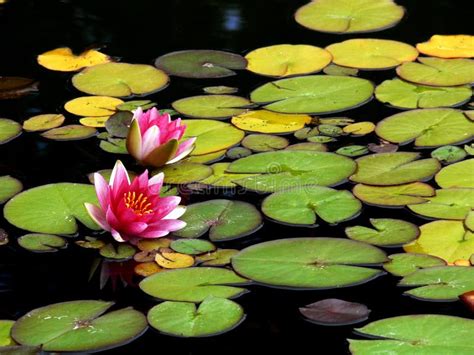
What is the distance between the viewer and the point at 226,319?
2.36 metres

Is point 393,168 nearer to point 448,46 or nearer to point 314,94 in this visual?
point 314,94

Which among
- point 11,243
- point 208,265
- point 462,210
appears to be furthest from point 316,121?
point 11,243

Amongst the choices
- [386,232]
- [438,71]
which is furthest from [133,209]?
[438,71]

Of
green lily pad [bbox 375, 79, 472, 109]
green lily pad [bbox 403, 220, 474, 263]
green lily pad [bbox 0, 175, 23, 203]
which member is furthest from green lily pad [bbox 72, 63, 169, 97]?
green lily pad [bbox 403, 220, 474, 263]

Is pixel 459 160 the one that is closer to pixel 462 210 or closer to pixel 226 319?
pixel 462 210

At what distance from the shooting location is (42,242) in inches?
108

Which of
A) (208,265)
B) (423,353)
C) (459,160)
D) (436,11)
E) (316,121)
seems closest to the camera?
(423,353)

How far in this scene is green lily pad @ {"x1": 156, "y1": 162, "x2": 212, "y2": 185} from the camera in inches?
122

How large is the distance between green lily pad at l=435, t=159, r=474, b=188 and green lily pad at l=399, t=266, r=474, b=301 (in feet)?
1.70

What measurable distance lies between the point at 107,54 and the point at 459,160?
1.70m

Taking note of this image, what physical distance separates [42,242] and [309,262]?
0.79 metres

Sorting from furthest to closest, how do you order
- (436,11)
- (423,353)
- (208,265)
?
1. (436,11)
2. (208,265)
3. (423,353)

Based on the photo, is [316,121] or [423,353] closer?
[423,353]

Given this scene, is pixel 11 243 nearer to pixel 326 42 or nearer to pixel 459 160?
pixel 459 160
